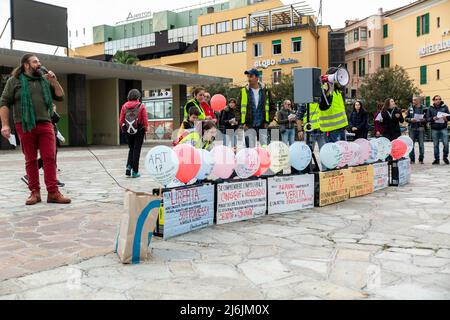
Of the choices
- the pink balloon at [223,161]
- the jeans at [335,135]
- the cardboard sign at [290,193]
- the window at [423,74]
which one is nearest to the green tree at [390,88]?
the window at [423,74]

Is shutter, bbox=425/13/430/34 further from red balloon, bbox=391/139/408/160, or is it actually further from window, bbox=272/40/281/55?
red balloon, bbox=391/139/408/160

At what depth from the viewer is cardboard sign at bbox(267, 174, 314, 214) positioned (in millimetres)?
5688

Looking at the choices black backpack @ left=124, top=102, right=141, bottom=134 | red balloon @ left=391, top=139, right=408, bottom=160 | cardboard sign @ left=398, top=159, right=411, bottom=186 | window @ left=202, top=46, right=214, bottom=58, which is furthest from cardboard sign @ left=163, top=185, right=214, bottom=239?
window @ left=202, top=46, right=214, bottom=58

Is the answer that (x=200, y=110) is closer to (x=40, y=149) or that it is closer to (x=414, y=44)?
(x=40, y=149)

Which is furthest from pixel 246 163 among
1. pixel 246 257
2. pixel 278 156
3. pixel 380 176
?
pixel 380 176

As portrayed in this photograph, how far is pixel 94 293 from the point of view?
2926mm

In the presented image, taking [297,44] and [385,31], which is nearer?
[385,31]

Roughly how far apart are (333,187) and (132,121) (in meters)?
4.06

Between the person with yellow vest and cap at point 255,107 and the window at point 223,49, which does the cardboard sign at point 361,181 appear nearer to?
the person with yellow vest and cap at point 255,107

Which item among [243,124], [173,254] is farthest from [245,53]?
[173,254]

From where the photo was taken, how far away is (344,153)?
655cm

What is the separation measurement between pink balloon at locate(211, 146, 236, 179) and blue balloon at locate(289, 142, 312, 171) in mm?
1056
